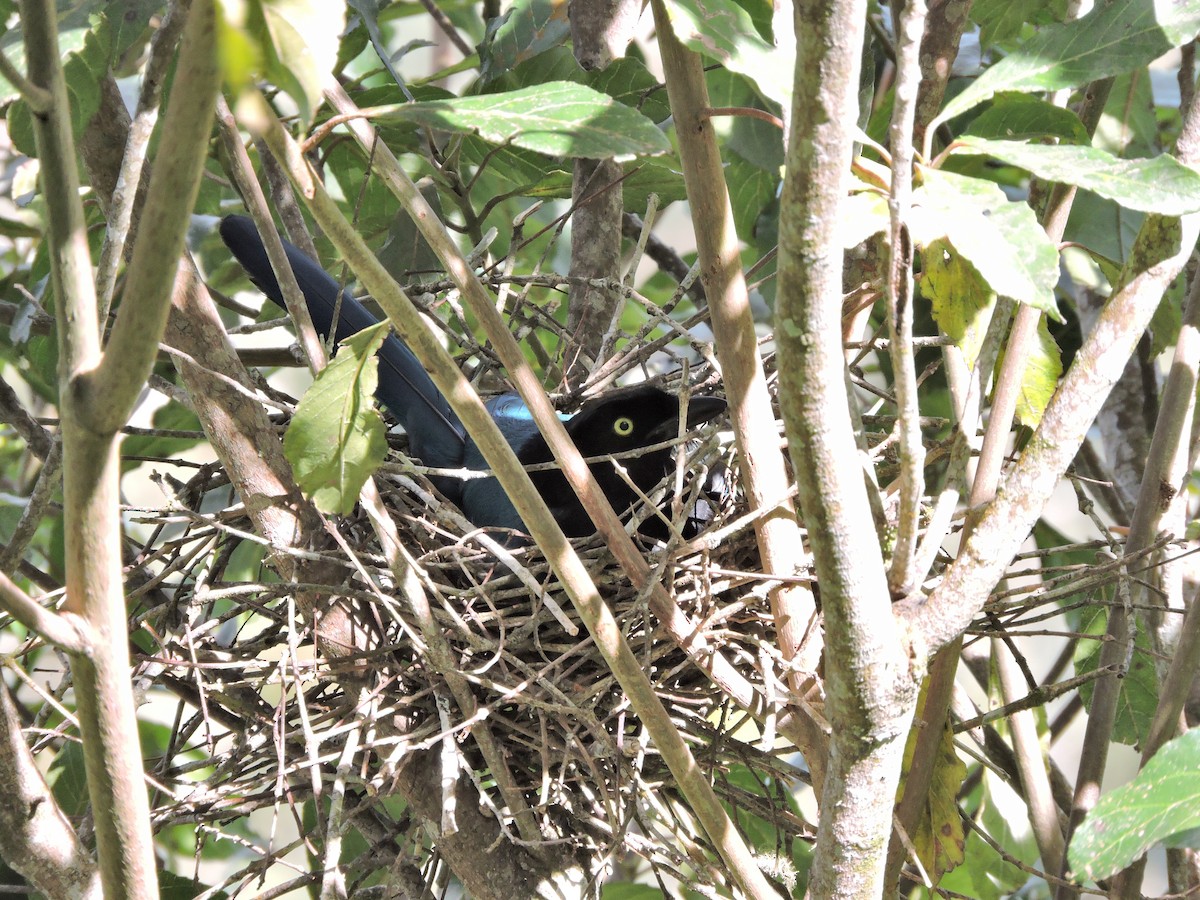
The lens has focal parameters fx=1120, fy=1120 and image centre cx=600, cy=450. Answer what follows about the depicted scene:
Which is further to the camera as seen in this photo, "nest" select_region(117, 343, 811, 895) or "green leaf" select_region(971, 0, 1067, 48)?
"green leaf" select_region(971, 0, 1067, 48)

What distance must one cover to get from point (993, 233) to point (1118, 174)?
0.18 metres

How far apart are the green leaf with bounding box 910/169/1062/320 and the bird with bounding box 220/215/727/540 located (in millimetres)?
1154

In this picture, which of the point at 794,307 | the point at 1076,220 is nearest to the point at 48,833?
the point at 794,307

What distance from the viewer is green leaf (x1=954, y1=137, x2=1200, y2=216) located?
3.92 ft

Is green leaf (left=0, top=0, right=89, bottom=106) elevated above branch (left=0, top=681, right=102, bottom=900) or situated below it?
above

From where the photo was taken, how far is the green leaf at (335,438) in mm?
1576

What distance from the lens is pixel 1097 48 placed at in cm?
146

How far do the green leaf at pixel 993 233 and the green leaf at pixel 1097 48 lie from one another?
301 millimetres

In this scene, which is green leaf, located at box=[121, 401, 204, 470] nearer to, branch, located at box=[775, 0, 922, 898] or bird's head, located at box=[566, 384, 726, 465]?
bird's head, located at box=[566, 384, 726, 465]

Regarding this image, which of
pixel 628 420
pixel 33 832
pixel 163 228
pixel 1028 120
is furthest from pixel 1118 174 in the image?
pixel 33 832

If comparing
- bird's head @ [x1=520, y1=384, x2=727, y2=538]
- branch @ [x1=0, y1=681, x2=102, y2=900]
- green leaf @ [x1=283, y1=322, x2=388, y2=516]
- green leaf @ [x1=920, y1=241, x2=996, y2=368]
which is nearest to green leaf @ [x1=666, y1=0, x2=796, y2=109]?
green leaf @ [x1=920, y1=241, x2=996, y2=368]

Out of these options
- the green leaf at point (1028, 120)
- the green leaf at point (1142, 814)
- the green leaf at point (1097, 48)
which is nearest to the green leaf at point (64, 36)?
the green leaf at point (1097, 48)

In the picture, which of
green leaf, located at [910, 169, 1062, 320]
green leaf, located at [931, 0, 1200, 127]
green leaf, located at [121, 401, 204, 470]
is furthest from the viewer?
green leaf, located at [121, 401, 204, 470]

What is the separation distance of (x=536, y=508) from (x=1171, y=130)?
3462 millimetres
